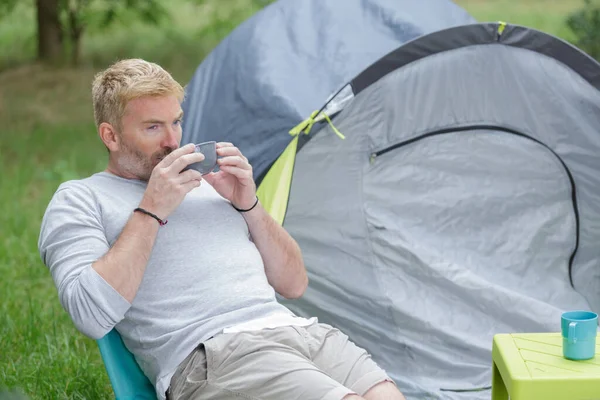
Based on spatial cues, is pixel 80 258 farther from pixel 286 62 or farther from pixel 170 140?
pixel 286 62

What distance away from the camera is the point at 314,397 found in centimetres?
205

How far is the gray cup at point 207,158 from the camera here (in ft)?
7.61

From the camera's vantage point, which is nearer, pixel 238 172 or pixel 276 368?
pixel 276 368

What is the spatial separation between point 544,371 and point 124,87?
47.3 inches

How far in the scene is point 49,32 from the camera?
24.5 feet

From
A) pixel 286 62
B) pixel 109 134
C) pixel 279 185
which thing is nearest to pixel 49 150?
pixel 286 62

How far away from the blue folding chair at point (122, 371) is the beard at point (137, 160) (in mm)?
435

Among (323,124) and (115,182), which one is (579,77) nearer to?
(323,124)

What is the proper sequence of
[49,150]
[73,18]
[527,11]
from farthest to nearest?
[527,11] → [73,18] → [49,150]

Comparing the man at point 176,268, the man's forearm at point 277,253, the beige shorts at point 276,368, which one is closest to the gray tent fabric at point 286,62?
the man's forearm at point 277,253

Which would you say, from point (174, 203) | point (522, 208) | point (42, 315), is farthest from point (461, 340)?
point (42, 315)

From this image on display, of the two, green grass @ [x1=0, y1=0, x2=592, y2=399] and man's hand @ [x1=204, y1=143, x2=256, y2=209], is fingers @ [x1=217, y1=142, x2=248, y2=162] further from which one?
green grass @ [x1=0, y1=0, x2=592, y2=399]

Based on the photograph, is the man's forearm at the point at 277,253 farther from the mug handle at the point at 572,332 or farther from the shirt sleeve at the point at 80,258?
the mug handle at the point at 572,332

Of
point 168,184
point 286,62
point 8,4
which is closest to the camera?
point 168,184
